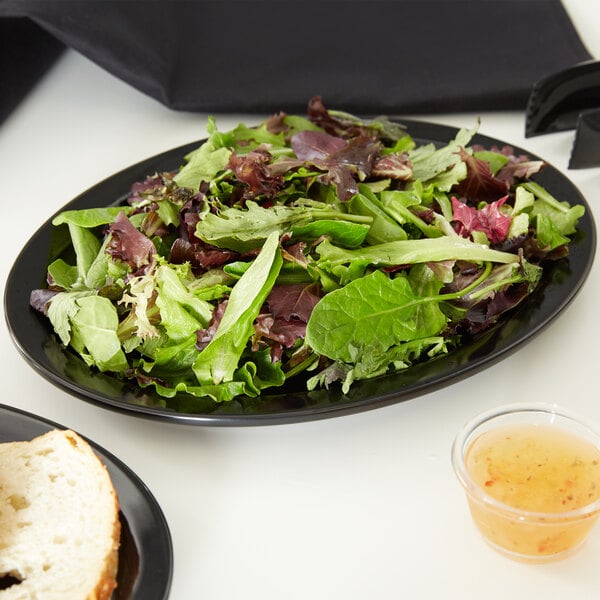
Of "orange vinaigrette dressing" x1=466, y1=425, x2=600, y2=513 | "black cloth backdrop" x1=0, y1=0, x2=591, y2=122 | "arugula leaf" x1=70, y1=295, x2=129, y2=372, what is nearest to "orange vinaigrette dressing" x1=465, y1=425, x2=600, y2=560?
"orange vinaigrette dressing" x1=466, y1=425, x2=600, y2=513

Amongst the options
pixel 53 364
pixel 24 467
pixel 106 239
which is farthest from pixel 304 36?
pixel 24 467

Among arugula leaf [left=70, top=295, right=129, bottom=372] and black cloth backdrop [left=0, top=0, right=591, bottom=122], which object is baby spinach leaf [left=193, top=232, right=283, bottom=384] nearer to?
arugula leaf [left=70, top=295, right=129, bottom=372]

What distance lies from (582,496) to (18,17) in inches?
73.7

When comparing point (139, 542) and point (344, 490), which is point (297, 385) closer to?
point (344, 490)

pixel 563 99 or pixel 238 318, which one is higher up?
pixel 238 318

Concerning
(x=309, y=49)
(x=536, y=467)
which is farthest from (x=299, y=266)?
(x=309, y=49)

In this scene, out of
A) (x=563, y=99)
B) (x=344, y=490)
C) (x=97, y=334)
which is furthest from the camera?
(x=563, y=99)

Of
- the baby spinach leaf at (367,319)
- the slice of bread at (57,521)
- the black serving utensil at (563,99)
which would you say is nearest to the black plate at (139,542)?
the slice of bread at (57,521)

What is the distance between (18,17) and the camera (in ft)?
7.38

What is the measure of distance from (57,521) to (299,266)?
0.50 metres

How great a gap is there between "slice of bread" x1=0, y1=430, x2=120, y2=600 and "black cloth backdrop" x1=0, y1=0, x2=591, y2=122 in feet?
4.46

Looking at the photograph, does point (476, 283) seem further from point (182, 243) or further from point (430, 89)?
point (430, 89)

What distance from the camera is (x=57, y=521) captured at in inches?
41.9

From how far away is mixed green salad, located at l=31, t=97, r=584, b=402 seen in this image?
1.24 metres
